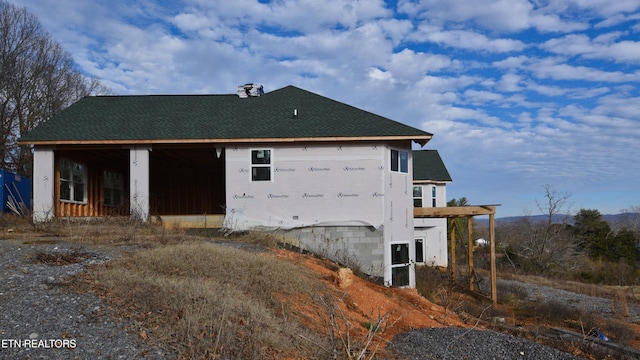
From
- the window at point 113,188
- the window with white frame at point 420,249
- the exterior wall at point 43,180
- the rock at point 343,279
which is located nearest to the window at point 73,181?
the exterior wall at point 43,180

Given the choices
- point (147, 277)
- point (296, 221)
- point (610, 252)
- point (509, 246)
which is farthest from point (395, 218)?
point (610, 252)

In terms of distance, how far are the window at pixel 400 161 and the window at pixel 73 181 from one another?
11330 millimetres

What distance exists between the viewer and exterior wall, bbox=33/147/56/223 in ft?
56.7

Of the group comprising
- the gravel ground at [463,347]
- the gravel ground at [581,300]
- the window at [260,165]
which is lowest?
the gravel ground at [581,300]

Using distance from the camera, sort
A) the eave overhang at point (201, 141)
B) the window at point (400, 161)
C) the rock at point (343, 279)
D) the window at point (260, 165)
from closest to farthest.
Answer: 1. the rock at point (343, 279)
2. the eave overhang at point (201, 141)
3. the window at point (260, 165)
4. the window at point (400, 161)

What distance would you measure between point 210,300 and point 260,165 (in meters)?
9.70

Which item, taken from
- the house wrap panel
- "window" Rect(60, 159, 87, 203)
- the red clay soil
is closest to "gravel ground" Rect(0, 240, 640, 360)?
the red clay soil

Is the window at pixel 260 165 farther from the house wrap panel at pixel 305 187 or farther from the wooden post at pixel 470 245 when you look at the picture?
the wooden post at pixel 470 245

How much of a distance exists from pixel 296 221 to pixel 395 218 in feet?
10.5

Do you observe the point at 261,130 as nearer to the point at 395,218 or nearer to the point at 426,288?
the point at 395,218

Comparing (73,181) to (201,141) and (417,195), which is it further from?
(417,195)

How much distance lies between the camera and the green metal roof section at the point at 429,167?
3120 cm

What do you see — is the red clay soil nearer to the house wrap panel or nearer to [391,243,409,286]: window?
[391,243,409,286]: window

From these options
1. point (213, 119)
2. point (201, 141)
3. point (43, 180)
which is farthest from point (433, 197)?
point (43, 180)
